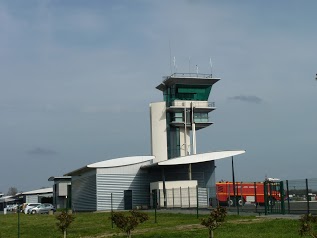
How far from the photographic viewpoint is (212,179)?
205 ft

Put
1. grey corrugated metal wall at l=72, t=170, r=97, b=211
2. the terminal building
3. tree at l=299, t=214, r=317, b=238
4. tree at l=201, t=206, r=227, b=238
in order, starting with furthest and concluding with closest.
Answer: grey corrugated metal wall at l=72, t=170, r=97, b=211
the terminal building
tree at l=201, t=206, r=227, b=238
tree at l=299, t=214, r=317, b=238

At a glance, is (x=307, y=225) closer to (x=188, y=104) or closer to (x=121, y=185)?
(x=121, y=185)

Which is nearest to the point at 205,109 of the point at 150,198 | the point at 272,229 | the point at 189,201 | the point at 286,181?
the point at 150,198

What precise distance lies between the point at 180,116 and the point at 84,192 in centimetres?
1669

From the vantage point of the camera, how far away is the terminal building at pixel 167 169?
56.7 m

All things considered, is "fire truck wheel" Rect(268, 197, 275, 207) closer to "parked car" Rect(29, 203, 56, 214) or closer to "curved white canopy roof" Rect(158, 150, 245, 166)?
"curved white canopy roof" Rect(158, 150, 245, 166)

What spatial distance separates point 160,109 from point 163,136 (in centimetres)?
364

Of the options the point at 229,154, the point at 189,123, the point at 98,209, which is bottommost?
the point at 98,209

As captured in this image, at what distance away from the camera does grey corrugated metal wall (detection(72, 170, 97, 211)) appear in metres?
61.2

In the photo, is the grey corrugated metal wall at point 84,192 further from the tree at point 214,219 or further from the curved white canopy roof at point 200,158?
the tree at point 214,219

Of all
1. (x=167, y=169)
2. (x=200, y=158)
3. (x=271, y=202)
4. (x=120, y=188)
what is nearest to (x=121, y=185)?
(x=120, y=188)

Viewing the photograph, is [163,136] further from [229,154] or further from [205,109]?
[229,154]

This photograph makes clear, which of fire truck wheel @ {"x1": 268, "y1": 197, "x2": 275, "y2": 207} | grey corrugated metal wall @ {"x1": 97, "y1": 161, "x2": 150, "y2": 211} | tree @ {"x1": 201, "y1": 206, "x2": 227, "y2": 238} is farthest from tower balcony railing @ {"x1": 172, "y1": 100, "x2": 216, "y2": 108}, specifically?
tree @ {"x1": 201, "y1": 206, "x2": 227, "y2": 238}

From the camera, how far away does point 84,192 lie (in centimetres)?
6512
